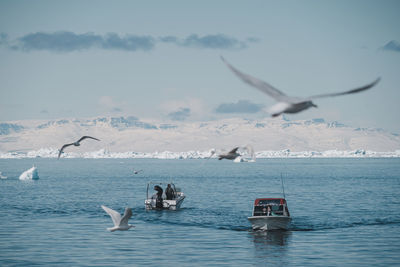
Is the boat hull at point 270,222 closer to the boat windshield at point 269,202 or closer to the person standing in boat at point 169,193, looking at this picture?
the boat windshield at point 269,202

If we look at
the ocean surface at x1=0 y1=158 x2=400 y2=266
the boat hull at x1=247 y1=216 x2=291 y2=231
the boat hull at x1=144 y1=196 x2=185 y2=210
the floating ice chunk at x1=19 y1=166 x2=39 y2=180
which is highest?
the floating ice chunk at x1=19 y1=166 x2=39 y2=180

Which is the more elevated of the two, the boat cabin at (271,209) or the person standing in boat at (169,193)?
the person standing in boat at (169,193)

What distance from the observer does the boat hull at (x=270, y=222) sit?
40.3 meters

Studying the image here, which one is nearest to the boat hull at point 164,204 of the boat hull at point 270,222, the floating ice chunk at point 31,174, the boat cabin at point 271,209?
the boat cabin at point 271,209

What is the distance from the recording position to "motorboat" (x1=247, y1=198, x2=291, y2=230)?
1590 inches

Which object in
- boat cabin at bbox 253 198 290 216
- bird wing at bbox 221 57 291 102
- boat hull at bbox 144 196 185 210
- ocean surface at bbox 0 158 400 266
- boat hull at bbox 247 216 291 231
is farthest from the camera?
boat hull at bbox 144 196 185 210

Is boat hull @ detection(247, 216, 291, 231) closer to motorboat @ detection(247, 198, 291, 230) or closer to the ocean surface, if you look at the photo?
motorboat @ detection(247, 198, 291, 230)

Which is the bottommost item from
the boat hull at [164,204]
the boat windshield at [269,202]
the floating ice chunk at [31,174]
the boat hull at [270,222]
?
the boat hull at [270,222]

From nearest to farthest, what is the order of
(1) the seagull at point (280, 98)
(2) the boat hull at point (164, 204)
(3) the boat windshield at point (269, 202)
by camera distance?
(1) the seagull at point (280, 98), (3) the boat windshield at point (269, 202), (2) the boat hull at point (164, 204)

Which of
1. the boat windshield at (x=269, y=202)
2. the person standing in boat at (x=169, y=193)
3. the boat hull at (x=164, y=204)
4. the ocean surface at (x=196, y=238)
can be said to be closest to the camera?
the ocean surface at (x=196, y=238)

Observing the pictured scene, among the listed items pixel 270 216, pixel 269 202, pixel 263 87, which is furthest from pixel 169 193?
pixel 263 87

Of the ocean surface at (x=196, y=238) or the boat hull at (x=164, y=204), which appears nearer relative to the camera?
the ocean surface at (x=196, y=238)

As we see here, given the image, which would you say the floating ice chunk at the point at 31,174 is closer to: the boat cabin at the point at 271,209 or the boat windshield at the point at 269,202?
the boat windshield at the point at 269,202

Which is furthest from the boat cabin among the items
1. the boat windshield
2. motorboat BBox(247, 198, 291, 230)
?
the boat windshield
